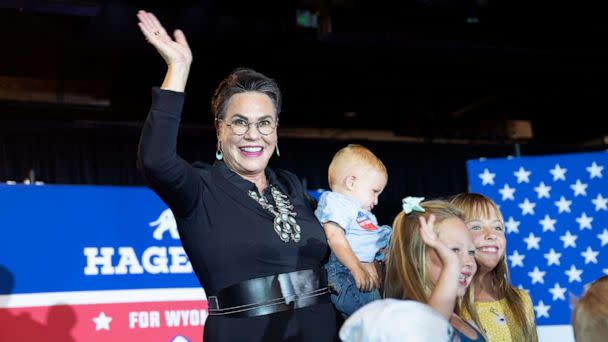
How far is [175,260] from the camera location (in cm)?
445

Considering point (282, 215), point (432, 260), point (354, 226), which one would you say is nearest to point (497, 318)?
point (354, 226)

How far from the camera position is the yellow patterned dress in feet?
9.18

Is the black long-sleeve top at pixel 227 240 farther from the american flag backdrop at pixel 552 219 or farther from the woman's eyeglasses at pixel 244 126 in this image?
the american flag backdrop at pixel 552 219

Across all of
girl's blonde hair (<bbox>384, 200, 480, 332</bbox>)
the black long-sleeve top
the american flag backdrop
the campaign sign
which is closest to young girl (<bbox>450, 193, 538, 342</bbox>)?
girl's blonde hair (<bbox>384, 200, 480, 332</bbox>)

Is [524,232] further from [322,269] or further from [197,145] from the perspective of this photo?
[197,145]

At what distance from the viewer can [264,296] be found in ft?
6.90

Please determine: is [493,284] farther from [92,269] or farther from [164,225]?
[92,269]

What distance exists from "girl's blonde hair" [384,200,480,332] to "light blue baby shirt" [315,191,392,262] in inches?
16.5

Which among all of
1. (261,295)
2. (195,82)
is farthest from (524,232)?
(195,82)

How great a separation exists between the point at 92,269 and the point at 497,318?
2.27 m

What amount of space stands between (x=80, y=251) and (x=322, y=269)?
2307mm

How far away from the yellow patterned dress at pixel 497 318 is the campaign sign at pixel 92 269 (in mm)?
1962

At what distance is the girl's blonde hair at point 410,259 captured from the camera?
2.03 metres

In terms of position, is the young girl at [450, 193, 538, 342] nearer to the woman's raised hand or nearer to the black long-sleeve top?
the black long-sleeve top
